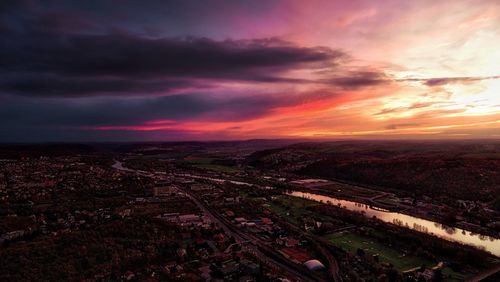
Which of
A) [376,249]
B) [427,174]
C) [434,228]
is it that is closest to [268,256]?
[376,249]

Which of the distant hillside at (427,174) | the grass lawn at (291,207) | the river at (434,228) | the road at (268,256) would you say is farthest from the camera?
the distant hillside at (427,174)

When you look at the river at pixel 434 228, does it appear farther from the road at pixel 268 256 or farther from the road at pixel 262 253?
the road at pixel 262 253

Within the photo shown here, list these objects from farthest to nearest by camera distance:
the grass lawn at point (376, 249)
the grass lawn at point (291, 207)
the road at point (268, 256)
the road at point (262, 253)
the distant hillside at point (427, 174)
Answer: the distant hillside at point (427, 174)
the grass lawn at point (291, 207)
the grass lawn at point (376, 249)
the road at point (262, 253)
the road at point (268, 256)

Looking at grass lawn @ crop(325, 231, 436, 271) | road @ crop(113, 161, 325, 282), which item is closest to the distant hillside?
grass lawn @ crop(325, 231, 436, 271)

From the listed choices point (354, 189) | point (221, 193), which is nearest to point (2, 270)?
point (221, 193)

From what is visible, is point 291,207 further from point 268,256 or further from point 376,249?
point 268,256

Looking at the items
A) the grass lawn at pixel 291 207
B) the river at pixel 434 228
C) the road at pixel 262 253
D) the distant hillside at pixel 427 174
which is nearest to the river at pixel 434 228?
the river at pixel 434 228
